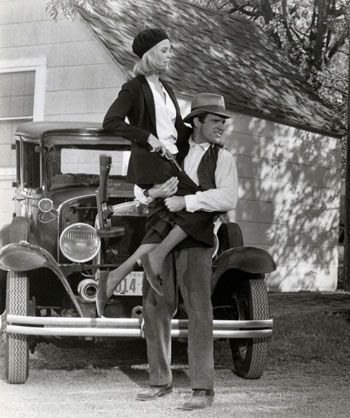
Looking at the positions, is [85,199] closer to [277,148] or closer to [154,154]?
[154,154]

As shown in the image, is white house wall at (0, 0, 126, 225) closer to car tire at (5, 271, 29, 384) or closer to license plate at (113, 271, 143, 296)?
license plate at (113, 271, 143, 296)

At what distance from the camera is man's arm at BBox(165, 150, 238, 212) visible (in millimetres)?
5277

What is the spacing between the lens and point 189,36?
1504 cm

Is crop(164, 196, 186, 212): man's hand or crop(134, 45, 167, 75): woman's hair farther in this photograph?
crop(134, 45, 167, 75): woman's hair

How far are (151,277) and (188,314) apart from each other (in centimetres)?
31

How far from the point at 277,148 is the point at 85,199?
863cm

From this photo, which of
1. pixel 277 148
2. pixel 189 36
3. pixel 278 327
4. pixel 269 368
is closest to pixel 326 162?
pixel 277 148

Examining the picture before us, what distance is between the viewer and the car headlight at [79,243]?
21.5 ft

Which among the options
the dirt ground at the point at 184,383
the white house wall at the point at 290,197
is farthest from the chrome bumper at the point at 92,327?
the white house wall at the point at 290,197

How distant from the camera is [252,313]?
643 centimetres

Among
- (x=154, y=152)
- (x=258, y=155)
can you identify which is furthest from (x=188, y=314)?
(x=258, y=155)

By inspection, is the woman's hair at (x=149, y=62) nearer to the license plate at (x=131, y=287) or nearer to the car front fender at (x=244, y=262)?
the car front fender at (x=244, y=262)

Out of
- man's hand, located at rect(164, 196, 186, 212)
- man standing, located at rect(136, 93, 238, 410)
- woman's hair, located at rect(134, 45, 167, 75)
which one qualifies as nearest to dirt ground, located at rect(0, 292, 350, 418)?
man standing, located at rect(136, 93, 238, 410)

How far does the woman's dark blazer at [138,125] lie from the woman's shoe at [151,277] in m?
0.45
